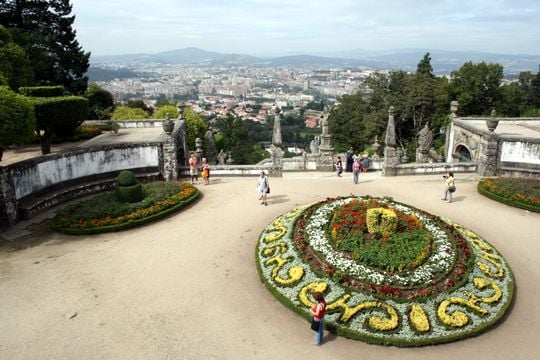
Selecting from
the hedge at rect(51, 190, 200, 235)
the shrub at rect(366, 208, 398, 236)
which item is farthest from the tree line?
the hedge at rect(51, 190, 200, 235)

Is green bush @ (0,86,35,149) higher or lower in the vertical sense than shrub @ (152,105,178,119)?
higher

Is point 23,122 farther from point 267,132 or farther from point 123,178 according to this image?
point 267,132

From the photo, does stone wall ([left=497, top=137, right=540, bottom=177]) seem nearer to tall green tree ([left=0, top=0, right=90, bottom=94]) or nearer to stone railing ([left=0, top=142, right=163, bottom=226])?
stone railing ([left=0, top=142, right=163, bottom=226])

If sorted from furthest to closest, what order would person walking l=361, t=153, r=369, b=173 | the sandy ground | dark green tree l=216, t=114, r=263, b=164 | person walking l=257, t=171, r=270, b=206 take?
1. dark green tree l=216, t=114, r=263, b=164
2. person walking l=361, t=153, r=369, b=173
3. person walking l=257, t=171, r=270, b=206
4. the sandy ground

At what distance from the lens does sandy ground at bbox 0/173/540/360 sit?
396 inches

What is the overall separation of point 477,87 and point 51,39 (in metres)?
45.4

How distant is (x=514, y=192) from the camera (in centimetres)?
1930

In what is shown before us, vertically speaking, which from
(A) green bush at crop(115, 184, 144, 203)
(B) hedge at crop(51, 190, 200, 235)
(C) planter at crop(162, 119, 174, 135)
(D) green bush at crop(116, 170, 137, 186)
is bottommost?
(B) hedge at crop(51, 190, 200, 235)

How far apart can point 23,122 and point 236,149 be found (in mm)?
37436

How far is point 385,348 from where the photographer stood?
10125 mm

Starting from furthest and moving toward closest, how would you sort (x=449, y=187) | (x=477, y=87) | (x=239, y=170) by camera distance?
(x=477, y=87) → (x=239, y=170) → (x=449, y=187)

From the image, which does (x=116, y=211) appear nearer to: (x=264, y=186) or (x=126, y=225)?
(x=126, y=225)

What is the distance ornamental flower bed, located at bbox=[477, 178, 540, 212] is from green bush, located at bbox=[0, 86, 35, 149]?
75.7ft

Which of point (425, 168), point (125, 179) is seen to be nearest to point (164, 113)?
point (125, 179)
